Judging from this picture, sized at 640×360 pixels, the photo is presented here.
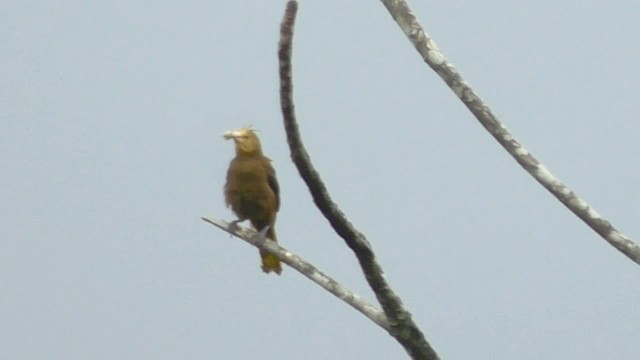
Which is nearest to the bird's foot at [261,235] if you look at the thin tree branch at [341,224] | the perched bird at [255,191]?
the perched bird at [255,191]

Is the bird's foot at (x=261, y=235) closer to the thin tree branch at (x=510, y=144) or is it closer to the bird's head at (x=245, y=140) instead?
the bird's head at (x=245, y=140)

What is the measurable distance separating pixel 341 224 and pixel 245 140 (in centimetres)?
90

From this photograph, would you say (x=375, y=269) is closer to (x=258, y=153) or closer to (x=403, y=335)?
(x=403, y=335)

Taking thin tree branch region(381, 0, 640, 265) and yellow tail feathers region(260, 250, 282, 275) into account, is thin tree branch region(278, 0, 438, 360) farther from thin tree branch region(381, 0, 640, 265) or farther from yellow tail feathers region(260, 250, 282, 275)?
yellow tail feathers region(260, 250, 282, 275)

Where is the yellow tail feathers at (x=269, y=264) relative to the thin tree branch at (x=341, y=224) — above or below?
above

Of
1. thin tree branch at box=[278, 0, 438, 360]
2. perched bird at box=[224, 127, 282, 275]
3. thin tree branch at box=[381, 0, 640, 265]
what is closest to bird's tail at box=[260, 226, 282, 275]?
perched bird at box=[224, 127, 282, 275]

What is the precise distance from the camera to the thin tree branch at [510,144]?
6.26 feet

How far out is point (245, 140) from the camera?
9.20 ft

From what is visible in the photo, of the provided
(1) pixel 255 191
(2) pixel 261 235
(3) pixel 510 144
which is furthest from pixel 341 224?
(1) pixel 255 191

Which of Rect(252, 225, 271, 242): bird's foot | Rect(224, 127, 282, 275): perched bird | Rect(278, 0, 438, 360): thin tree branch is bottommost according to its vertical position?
Rect(278, 0, 438, 360): thin tree branch

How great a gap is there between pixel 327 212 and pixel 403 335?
0.27m

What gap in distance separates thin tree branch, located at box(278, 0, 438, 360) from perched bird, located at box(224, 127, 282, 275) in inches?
34.0

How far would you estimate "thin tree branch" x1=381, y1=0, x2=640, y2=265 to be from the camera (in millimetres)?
1907

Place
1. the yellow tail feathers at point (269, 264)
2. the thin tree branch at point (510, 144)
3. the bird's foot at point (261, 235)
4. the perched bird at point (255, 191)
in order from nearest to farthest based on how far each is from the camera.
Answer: the thin tree branch at point (510, 144) < the bird's foot at point (261, 235) < the perched bird at point (255, 191) < the yellow tail feathers at point (269, 264)
